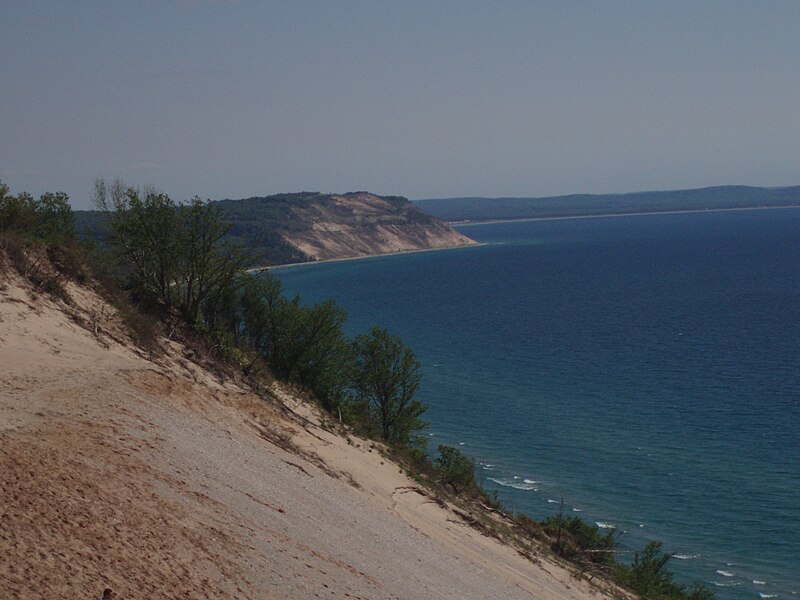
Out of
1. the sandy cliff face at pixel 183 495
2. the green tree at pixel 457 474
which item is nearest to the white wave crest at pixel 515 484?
the green tree at pixel 457 474

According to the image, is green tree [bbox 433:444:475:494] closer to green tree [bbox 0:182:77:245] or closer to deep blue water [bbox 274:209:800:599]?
deep blue water [bbox 274:209:800:599]

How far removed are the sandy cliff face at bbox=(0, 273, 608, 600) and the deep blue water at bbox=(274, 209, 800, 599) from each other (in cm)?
1577

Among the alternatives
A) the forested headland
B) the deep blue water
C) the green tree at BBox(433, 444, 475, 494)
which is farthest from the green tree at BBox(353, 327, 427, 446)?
the deep blue water

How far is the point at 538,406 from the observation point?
184 ft

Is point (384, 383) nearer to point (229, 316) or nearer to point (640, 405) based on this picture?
point (229, 316)

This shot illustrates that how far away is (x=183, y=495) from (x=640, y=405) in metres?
45.9

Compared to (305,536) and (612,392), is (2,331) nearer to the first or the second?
(305,536)

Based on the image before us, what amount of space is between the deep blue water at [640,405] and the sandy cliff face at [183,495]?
51.7ft

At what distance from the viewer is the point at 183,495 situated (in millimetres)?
15258

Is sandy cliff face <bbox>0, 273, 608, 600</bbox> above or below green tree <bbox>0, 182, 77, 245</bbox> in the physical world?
below

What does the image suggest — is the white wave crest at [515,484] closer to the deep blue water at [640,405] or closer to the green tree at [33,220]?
the deep blue water at [640,405]

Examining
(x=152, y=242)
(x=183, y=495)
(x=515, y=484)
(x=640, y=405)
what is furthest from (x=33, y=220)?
(x=640, y=405)

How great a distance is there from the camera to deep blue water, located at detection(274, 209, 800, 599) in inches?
1453

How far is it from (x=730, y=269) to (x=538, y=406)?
104 meters
